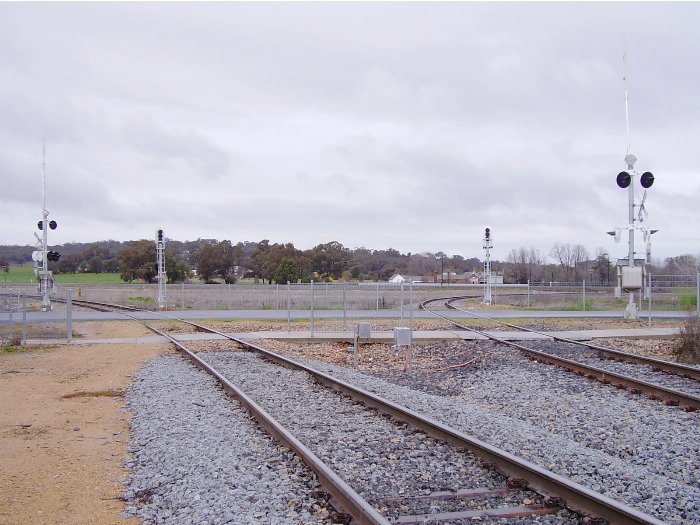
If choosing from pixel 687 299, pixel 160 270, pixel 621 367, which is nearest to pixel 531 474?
pixel 621 367

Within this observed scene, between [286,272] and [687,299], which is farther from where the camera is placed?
[286,272]

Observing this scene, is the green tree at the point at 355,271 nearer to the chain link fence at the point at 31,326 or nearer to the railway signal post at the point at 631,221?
the railway signal post at the point at 631,221

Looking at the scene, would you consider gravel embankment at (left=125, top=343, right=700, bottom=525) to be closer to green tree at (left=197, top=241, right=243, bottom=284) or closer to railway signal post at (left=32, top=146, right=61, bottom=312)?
railway signal post at (left=32, top=146, right=61, bottom=312)

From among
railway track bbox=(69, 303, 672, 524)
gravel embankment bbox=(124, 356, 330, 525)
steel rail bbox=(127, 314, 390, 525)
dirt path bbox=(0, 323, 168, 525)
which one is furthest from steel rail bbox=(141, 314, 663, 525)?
dirt path bbox=(0, 323, 168, 525)

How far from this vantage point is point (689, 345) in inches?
690

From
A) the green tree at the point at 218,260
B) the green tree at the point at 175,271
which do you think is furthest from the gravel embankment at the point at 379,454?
the green tree at the point at 218,260

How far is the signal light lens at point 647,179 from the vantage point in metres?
29.2

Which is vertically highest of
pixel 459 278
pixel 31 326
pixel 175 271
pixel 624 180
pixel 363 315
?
pixel 624 180

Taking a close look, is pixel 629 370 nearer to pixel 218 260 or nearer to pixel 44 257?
→ pixel 44 257

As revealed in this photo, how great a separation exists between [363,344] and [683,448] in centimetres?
1334

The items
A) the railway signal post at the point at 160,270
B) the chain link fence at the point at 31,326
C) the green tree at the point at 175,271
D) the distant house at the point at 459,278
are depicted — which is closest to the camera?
the chain link fence at the point at 31,326

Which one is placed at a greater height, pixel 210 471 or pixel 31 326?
pixel 31 326

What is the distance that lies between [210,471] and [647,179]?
26.5 m

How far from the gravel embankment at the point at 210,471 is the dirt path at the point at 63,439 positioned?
29cm
